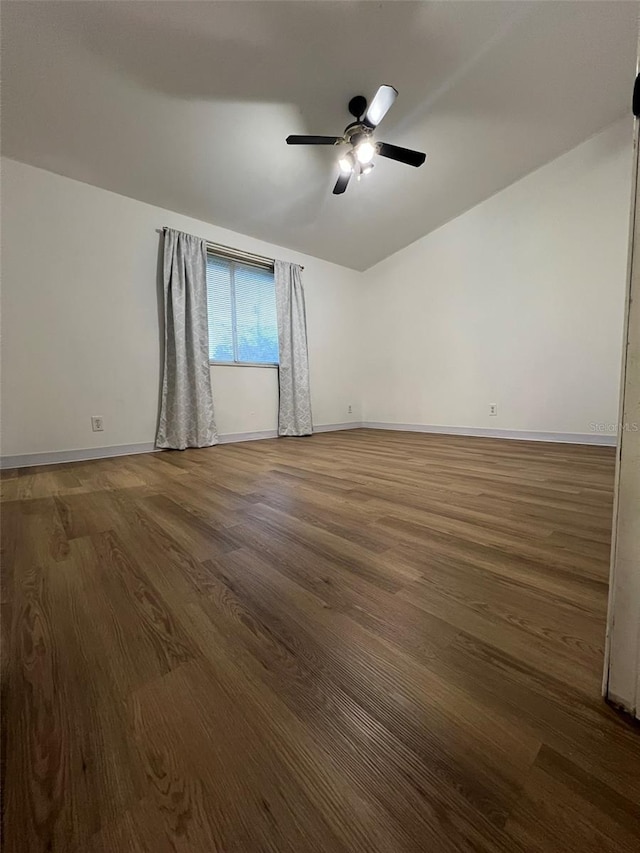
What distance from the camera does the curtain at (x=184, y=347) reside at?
9.26ft

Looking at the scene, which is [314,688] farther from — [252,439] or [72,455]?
[252,439]

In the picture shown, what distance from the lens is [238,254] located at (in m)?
3.32

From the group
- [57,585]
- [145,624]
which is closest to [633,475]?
[145,624]

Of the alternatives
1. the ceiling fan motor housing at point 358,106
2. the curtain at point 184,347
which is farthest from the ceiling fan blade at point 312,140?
the curtain at point 184,347

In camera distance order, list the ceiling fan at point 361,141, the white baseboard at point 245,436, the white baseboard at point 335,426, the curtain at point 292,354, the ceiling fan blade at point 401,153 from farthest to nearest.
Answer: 1. the white baseboard at point 335,426
2. the curtain at point 292,354
3. the white baseboard at point 245,436
4. the ceiling fan blade at point 401,153
5. the ceiling fan at point 361,141

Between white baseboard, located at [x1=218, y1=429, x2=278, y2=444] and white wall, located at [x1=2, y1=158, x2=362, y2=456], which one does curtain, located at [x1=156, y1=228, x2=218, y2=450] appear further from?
white baseboard, located at [x1=218, y1=429, x2=278, y2=444]

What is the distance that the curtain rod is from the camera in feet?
10.4

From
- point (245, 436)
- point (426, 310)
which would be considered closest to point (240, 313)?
point (245, 436)

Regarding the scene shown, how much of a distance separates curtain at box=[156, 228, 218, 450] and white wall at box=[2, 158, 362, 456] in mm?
118

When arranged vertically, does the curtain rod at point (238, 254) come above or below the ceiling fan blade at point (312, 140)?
below

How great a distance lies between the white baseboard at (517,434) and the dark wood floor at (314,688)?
2046 millimetres

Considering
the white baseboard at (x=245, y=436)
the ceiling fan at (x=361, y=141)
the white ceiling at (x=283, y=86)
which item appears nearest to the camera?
the white ceiling at (x=283, y=86)

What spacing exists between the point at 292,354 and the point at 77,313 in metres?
2.04

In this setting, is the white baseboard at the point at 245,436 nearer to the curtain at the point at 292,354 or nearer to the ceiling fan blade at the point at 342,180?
the curtain at the point at 292,354
